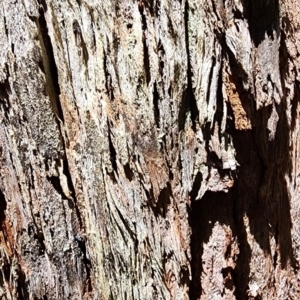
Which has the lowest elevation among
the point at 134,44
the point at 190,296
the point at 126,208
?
the point at 190,296

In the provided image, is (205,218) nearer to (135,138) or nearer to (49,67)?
(135,138)

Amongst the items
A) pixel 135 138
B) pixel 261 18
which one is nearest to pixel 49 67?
pixel 135 138

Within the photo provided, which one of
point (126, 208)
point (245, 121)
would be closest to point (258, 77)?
point (245, 121)

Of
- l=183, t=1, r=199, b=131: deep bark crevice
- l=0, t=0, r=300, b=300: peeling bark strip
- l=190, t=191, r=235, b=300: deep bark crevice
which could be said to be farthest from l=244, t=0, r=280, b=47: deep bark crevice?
l=190, t=191, r=235, b=300: deep bark crevice

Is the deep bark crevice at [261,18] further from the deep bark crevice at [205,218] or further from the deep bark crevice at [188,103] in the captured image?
the deep bark crevice at [205,218]

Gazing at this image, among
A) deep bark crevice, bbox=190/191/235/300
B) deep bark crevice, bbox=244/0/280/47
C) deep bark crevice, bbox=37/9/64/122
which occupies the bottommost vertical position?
deep bark crevice, bbox=190/191/235/300

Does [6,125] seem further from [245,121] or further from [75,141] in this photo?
[245,121]

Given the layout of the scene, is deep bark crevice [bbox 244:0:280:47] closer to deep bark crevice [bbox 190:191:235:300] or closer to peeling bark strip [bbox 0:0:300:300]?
peeling bark strip [bbox 0:0:300:300]

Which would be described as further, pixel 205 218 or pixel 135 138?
pixel 205 218
